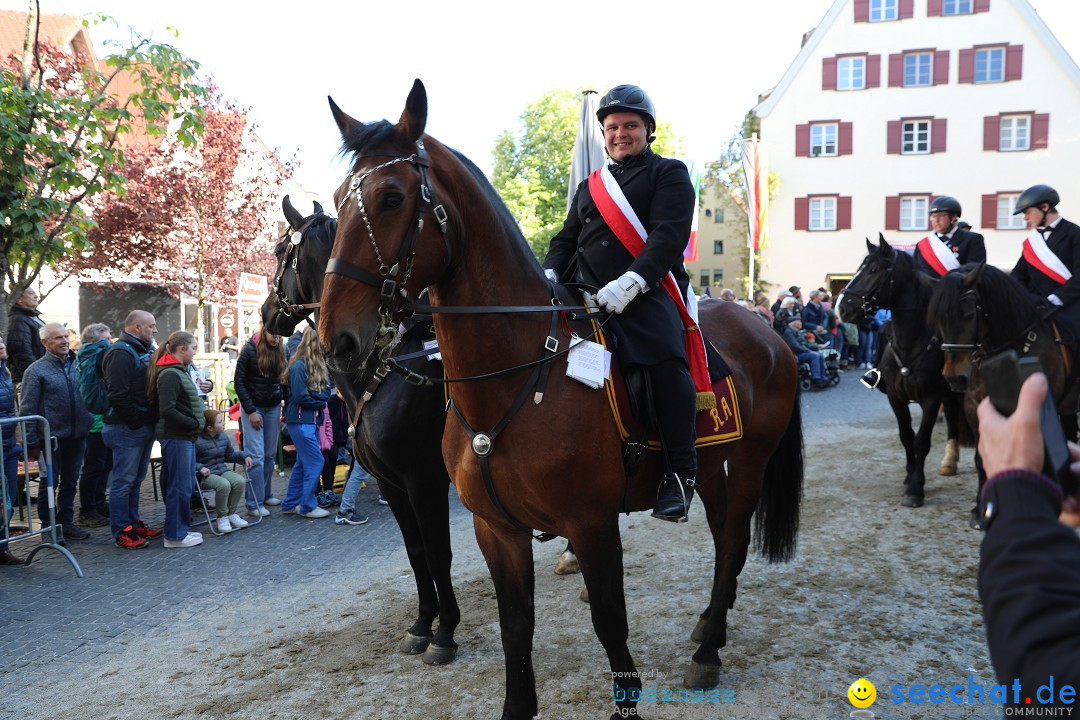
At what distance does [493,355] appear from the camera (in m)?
3.00

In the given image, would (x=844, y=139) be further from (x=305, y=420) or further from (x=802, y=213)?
(x=305, y=420)

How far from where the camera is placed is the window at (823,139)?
106 feet

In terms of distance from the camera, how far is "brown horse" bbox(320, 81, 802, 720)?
2.57 meters

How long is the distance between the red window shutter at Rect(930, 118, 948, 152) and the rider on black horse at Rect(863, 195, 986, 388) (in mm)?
26673

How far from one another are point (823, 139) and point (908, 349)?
2771cm

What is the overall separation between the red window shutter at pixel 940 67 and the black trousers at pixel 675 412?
34.2 metres

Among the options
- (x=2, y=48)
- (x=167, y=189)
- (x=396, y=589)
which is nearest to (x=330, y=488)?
(x=396, y=589)

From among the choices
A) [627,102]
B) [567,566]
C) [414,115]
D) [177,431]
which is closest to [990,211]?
[567,566]

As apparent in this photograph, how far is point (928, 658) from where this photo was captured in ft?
13.2

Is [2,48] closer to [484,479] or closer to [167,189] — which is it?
[167,189]

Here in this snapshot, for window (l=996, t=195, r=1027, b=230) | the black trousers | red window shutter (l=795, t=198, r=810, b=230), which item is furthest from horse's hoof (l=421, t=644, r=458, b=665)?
window (l=996, t=195, r=1027, b=230)

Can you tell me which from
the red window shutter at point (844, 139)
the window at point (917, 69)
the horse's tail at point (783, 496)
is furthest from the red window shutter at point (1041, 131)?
the horse's tail at point (783, 496)

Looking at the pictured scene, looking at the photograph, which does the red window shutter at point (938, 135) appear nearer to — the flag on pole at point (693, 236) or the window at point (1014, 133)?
the window at point (1014, 133)

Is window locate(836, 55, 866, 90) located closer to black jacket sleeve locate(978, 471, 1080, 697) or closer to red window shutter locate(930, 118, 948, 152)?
red window shutter locate(930, 118, 948, 152)
